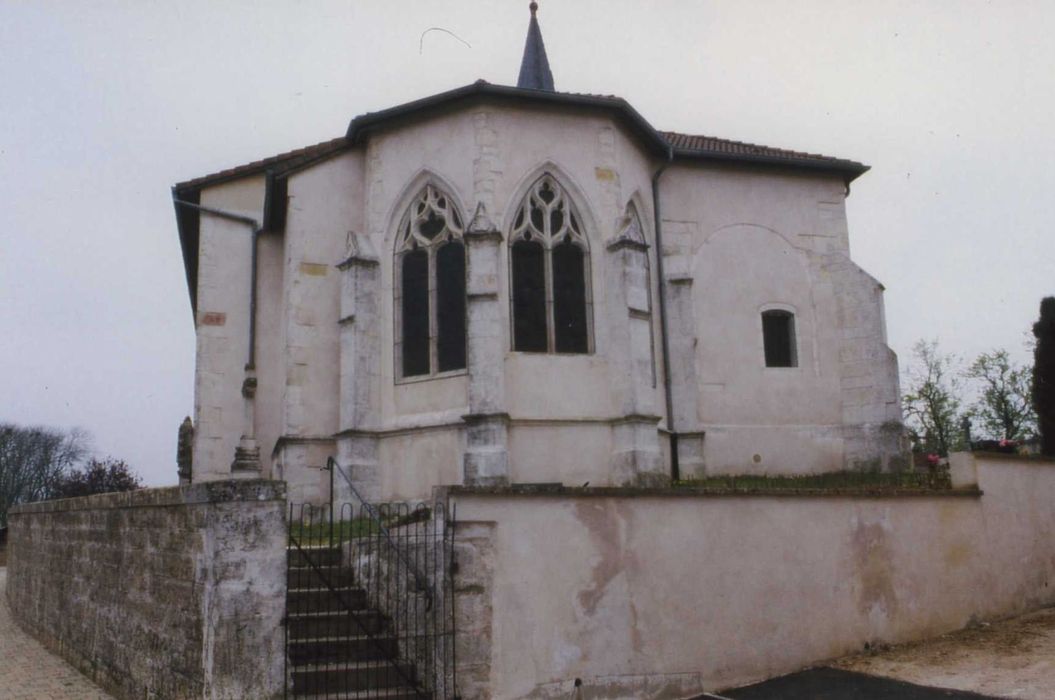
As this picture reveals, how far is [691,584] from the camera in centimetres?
938

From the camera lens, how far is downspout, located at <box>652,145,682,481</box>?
1680cm

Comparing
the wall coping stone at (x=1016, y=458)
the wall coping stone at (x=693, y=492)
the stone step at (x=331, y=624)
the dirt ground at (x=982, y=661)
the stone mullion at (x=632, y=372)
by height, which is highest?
the stone mullion at (x=632, y=372)

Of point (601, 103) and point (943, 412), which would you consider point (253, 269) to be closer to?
point (601, 103)

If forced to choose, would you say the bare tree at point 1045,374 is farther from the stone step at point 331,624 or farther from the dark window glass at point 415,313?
the stone step at point 331,624

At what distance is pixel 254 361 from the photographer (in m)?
18.7

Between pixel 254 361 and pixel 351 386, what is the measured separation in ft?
15.0

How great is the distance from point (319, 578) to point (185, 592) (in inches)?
66.2

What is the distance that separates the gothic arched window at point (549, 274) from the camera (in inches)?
587

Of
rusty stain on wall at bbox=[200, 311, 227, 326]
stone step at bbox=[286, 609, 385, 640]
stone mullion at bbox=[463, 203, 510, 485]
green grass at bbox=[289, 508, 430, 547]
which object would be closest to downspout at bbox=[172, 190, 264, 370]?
rusty stain on wall at bbox=[200, 311, 227, 326]

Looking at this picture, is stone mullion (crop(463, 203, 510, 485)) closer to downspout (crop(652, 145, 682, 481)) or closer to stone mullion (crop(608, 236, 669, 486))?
stone mullion (crop(608, 236, 669, 486))

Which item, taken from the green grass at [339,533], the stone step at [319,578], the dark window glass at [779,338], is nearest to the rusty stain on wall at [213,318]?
the green grass at [339,533]

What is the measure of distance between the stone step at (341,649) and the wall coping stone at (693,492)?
1.61m

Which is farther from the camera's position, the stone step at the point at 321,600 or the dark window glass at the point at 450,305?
the dark window glass at the point at 450,305

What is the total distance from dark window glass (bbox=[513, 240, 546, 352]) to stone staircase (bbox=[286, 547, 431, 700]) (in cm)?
609
